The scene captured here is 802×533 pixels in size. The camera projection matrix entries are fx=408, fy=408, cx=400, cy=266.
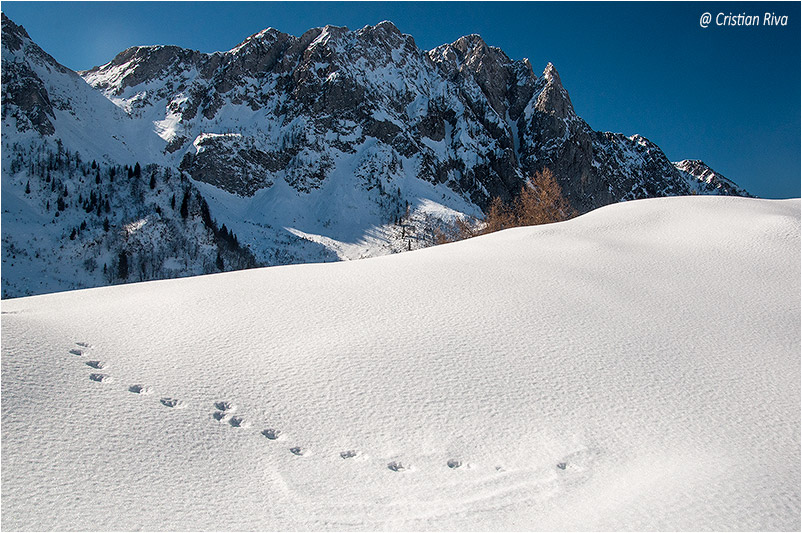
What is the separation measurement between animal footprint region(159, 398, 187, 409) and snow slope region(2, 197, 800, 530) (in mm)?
18

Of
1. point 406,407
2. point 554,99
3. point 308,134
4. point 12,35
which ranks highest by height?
point 554,99

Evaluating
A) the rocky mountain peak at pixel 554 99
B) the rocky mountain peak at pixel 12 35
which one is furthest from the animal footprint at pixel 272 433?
the rocky mountain peak at pixel 554 99

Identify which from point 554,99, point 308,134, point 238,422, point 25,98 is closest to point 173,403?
point 238,422

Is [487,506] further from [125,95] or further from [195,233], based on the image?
[125,95]

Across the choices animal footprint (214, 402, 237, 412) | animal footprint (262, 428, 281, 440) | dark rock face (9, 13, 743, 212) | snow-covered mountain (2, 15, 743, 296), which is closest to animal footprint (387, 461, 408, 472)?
animal footprint (262, 428, 281, 440)

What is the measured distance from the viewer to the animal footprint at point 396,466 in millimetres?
2934

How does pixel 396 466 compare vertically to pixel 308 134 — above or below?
below

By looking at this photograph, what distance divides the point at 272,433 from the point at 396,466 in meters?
1.04

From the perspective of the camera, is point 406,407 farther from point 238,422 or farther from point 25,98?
point 25,98

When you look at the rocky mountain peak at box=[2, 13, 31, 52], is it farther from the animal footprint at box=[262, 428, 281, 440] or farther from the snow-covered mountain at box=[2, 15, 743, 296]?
the animal footprint at box=[262, 428, 281, 440]

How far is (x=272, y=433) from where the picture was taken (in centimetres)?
324

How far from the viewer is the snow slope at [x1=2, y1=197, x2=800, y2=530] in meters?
2.49

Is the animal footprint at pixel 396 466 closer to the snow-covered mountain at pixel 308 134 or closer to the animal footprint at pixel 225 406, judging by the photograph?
the animal footprint at pixel 225 406

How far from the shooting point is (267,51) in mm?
128875
